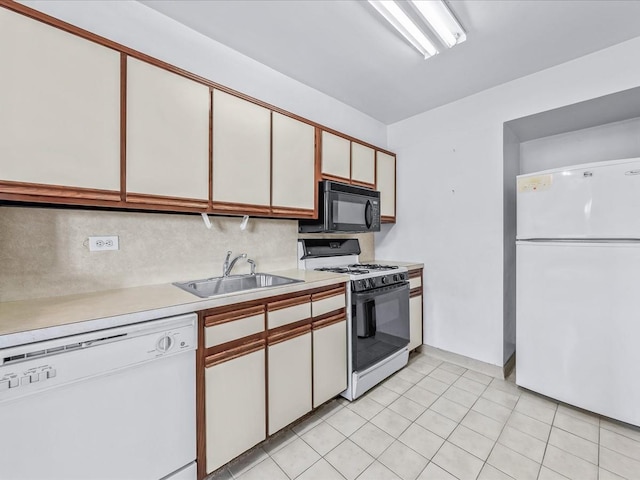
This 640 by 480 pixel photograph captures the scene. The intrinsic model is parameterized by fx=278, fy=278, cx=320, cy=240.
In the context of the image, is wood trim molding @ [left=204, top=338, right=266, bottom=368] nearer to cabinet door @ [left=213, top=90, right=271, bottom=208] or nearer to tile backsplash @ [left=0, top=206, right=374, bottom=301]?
tile backsplash @ [left=0, top=206, right=374, bottom=301]

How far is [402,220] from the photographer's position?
329 cm

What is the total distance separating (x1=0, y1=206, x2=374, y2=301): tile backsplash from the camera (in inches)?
53.1

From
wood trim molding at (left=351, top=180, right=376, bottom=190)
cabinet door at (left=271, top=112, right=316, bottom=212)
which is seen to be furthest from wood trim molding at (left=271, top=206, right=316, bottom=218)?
wood trim molding at (left=351, top=180, right=376, bottom=190)

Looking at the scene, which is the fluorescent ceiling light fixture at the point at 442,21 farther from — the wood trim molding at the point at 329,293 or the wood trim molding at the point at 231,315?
the wood trim molding at the point at 231,315

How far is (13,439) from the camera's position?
950mm

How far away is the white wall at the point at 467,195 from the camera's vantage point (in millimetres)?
2266

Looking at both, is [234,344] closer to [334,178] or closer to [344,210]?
[344,210]

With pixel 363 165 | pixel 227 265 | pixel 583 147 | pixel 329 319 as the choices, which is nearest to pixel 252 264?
pixel 227 265

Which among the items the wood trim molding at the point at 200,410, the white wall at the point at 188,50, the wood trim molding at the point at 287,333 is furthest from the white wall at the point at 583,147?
the wood trim molding at the point at 200,410

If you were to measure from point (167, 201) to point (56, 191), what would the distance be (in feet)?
1.48

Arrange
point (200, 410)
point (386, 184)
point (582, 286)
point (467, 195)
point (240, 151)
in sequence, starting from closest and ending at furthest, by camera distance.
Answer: point (200, 410) < point (240, 151) < point (582, 286) < point (467, 195) < point (386, 184)

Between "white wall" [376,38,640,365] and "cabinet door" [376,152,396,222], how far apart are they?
116 millimetres

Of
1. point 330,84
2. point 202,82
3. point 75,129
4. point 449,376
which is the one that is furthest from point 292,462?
point 330,84

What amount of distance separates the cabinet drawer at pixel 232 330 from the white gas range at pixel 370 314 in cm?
81
